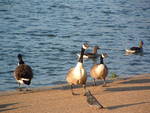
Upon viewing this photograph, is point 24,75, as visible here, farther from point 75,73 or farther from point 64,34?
point 64,34

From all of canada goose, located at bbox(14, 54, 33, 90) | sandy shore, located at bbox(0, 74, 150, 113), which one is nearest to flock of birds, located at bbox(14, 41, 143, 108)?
canada goose, located at bbox(14, 54, 33, 90)

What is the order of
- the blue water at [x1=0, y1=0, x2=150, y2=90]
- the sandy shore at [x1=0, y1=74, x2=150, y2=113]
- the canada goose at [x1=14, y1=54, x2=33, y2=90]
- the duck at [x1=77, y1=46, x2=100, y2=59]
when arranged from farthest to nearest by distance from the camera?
the duck at [x1=77, y1=46, x2=100, y2=59] < the blue water at [x1=0, y1=0, x2=150, y2=90] < the canada goose at [x1=14, y1=54, x2=33, y2=90] < the sandy shore at [x1=0, y1=74, x2=150, y2=113]

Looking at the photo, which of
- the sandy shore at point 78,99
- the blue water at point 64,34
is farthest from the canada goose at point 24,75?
the blue water at point 64,34

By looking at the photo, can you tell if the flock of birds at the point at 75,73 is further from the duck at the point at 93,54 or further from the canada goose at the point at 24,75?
the duck at the point at 93,54

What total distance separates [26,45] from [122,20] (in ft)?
46.9

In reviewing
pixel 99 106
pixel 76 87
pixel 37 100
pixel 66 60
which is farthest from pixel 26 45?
pixel 99 106

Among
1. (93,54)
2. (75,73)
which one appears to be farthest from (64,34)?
(75,73)

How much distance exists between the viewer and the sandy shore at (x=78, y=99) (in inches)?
537

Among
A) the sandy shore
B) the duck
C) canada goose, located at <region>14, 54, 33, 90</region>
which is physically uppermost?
canada goose, located at <region>14, 54, 33, 90</region>

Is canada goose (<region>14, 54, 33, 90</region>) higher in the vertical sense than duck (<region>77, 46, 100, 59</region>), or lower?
higher

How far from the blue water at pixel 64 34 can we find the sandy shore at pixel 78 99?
2.56 meters

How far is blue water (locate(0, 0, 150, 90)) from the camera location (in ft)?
77.8

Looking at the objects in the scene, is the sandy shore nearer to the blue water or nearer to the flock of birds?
the flock of birds

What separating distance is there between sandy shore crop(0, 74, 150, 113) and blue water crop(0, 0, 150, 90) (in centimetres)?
256
